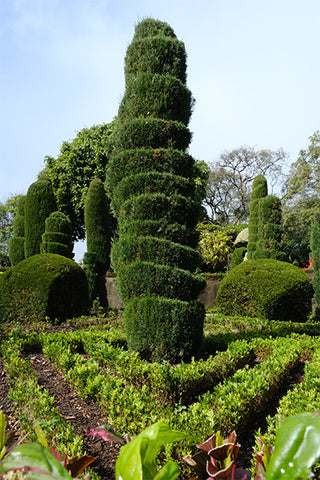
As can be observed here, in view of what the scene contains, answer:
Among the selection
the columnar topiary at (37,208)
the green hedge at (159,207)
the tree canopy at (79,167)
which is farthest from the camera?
the tree canopy at (79,167)

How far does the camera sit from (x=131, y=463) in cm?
73

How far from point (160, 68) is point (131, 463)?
5.83 m

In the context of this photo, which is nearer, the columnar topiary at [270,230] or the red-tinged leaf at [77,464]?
the red-tinged leaf at [77,464]

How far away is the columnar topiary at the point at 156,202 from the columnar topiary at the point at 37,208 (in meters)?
9.73

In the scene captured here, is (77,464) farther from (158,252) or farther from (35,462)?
(158,252)

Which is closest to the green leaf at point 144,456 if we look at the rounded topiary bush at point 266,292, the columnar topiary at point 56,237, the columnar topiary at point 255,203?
the rounded topiary bush at point 266,292

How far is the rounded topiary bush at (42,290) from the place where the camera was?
321 inches

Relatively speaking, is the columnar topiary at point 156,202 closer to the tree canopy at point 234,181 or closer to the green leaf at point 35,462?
the green leaf at point 35,462

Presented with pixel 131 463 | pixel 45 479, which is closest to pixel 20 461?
pixel 45 479

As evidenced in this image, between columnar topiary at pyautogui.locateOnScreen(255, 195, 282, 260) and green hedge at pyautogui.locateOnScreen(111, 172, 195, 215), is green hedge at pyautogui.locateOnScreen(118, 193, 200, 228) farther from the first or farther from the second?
columnar topiary at pyautogui.locateOnScreen(255, 195, 282, 260)

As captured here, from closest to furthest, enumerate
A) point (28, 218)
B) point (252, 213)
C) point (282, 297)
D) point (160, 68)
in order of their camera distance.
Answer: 1. point (160, 68)
2. point (282, 297)
3. point (28, 218)
4. point (252, 213)

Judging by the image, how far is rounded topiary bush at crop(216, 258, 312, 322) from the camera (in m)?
9.02

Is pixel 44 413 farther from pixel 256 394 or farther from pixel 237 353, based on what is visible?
pixel 237 353

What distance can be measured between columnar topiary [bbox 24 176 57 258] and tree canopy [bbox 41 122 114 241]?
29.4 ft
